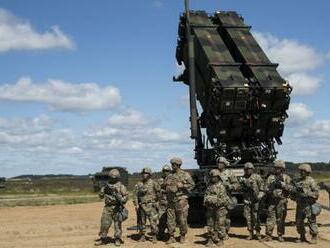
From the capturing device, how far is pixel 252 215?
12570 mm

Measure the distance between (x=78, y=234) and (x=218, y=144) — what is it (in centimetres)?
451

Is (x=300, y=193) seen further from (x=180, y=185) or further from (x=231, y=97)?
(x=231, y=97)

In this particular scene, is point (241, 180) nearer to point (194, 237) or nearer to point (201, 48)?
point (194, 237)

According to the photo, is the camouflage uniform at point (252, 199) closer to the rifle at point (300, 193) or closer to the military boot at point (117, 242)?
the rifle at point (300, 193)

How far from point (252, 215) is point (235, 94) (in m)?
3.57

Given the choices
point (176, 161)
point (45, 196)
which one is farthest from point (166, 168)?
point (45, 196)

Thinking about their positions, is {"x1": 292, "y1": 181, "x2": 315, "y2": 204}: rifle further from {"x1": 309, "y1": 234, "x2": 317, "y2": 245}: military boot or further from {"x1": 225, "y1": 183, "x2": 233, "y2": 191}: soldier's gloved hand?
{"x1": 225, "y1": 183, "x2": 233, "y2": 191}: soldier's gloved hand

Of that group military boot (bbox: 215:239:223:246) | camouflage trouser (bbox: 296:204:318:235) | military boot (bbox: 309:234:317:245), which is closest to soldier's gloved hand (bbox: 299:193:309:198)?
camouflage trouser (bbox: 296:204:318:235)

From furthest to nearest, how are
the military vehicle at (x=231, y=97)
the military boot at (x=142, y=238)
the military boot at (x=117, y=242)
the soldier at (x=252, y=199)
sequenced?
the military vehicle at (x=231, y=97) → the military boot at (x=142, y=238) → the soldier at (x=252, y=199) → the military boot at (x=117, y=242)

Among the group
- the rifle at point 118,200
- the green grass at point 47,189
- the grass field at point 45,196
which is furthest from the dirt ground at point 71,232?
the green grass at point 47,189

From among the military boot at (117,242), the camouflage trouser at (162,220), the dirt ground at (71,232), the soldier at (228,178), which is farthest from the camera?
the camouflage trouser at (162,220)

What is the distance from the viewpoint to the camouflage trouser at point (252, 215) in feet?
41.2

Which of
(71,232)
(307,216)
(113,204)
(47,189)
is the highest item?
(47,189)

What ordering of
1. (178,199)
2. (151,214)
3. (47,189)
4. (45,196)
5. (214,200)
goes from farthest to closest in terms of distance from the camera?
1. (47,189)
2. (45,196)
3. (151,214)
4. (178,199)
5. (214,200)
